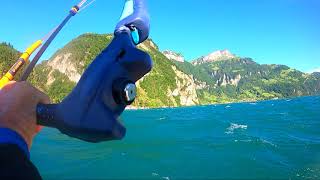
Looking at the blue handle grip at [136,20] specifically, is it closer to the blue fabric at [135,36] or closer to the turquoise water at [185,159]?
the blue fabric at [135,36]

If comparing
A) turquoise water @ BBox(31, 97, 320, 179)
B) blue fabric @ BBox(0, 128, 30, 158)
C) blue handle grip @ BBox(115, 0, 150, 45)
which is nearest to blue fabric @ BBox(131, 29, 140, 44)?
blue handle grip @ BBox(115, 0, 150, 45)

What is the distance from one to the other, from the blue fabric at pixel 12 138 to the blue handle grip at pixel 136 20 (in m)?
0.78

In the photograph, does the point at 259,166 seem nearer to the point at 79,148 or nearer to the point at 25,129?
the point at 79,148

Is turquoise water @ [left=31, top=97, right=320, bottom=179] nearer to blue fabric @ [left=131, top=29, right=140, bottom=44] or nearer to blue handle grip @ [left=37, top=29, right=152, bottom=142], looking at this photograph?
blue fabric @ [left=131, top=29, right=140, bottom=44]

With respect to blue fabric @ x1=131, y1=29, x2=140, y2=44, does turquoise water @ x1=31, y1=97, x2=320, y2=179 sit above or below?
below

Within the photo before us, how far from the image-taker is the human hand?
168 cm

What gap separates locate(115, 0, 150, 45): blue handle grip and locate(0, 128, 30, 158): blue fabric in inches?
30.6

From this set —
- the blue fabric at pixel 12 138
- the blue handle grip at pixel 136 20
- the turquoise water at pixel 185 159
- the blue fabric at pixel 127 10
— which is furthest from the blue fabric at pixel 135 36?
the turquoise water at pixel 185 159

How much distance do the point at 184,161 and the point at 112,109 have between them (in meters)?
13.0

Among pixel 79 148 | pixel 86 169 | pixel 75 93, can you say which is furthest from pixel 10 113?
pixel 79 148

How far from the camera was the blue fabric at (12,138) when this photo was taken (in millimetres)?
1591

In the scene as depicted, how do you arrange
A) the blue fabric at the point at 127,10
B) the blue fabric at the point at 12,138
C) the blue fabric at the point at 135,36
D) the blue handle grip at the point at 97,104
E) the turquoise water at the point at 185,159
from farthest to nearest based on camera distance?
1. the turquoise water at the point at 185,159
2. the blue fabric at the point at 127,10
3. the blue fabric at the point at 135,36
4. the blue handle grip at the point at 97,104
5. the blue fabric at the point at 12,138

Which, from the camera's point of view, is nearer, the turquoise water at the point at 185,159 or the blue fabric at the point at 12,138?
the blue fabric at the point at 12,138

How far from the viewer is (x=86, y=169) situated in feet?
43.7
